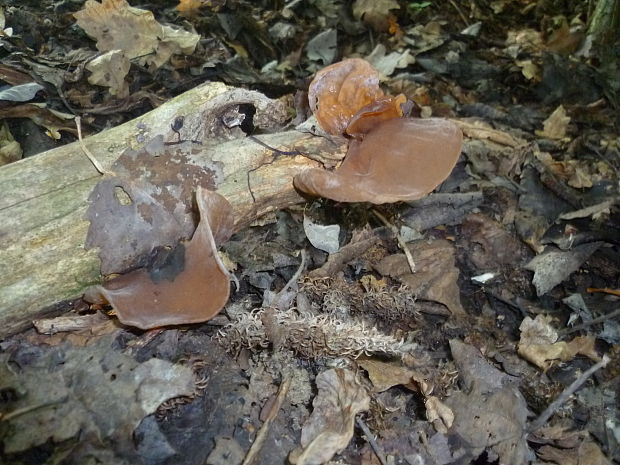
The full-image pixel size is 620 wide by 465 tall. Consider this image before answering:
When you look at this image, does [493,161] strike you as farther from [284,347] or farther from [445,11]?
[445,11]

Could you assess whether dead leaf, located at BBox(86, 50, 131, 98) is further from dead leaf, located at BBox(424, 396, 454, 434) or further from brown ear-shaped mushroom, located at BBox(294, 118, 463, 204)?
dead leaf, located at BBox(424, 396, 454, 434)

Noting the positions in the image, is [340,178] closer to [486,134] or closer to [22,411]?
[22,411]

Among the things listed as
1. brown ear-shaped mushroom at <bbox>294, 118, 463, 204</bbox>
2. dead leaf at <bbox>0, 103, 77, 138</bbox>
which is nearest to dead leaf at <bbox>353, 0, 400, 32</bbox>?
brown ear-shaped mushroom at <bbox>294, 118, 463, 204</bbox>

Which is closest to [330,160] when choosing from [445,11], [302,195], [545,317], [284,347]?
[302,195]

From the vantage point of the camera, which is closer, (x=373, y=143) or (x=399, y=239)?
(x=373, y=143)

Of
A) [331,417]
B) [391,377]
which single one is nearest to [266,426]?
[331,417]

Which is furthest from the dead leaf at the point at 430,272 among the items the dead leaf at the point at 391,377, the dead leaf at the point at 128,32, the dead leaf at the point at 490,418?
the dead leaf at the point at 128,32
